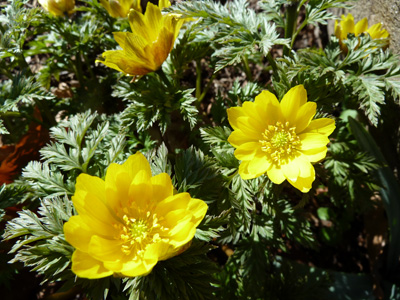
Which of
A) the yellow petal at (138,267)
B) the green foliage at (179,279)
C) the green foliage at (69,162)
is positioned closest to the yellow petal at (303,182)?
the green foliage at (179,279)

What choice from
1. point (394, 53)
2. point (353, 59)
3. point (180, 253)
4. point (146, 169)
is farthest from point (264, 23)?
point (180, 253)

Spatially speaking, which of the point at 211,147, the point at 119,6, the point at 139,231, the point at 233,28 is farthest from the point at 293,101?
the point at 119,6

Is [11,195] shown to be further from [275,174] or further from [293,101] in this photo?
[293,101]

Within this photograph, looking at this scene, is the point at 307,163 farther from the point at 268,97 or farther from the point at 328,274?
the point at 328,274

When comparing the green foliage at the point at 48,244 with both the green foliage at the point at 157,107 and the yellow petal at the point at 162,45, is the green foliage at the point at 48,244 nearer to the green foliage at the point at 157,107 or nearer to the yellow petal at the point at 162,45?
the green foliage at the point at 157,107

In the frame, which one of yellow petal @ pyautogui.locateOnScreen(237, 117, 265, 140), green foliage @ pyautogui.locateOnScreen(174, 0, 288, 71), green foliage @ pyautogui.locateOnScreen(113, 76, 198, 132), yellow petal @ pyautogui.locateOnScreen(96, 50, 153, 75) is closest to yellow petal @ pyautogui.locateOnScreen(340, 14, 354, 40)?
green foliage @ pyautogui.locateOnScreen(174, 0, 288, 71)

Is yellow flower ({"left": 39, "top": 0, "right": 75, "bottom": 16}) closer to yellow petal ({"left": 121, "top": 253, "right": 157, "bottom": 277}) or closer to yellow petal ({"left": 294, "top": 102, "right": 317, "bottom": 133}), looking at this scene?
yellow petal ({"left": 294, "top": 102, "right": 317, "bottom": 133})

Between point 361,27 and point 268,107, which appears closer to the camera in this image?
point 268,107
